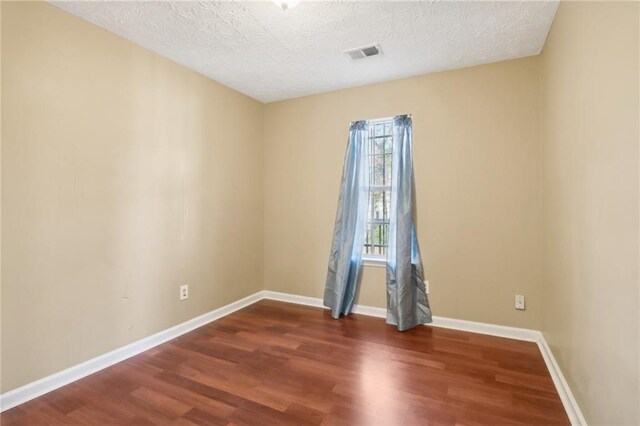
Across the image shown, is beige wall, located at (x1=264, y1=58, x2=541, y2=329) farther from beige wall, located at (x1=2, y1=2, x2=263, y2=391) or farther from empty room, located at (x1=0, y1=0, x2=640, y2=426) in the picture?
beige wall, located at (x1=2, y1=2, x2=263, y2=391)

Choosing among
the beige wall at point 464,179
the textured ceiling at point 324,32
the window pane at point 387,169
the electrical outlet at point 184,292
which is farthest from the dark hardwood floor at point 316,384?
the textured ceiling at point 324,32

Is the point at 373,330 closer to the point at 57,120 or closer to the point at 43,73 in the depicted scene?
the point at 57,120

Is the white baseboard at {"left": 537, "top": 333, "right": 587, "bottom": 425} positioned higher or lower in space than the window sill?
lower

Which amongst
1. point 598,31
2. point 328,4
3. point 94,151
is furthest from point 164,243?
point 598,31

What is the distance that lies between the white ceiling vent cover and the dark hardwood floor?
2.42m

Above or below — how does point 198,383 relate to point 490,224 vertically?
below

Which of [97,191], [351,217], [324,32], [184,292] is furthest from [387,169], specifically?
[97,191]

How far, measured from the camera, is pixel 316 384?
1951 millimetres

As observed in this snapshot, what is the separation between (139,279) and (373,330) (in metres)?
2.06

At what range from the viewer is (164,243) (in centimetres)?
262

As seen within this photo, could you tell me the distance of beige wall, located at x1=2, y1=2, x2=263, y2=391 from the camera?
1767 mm

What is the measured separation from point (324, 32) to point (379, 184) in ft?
5.18

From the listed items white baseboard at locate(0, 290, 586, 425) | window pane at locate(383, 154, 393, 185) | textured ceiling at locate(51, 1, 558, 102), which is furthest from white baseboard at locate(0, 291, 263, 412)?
textured ceiling at locate(51, 1, 558, 102)

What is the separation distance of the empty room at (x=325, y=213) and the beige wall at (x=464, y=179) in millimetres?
18
